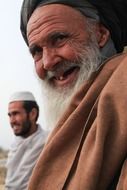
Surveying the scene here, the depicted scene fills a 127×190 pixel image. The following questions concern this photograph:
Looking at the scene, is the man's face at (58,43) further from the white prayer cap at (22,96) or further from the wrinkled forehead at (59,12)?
the white prayer cap at (22,96)

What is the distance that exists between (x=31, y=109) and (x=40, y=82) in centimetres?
416

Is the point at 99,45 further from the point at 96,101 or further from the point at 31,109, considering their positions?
the point at 31,109

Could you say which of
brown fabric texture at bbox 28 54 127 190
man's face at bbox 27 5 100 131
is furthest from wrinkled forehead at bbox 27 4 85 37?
brown fabric texture at bbox 28 54 127 190

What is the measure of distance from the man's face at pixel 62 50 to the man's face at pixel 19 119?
12.9 ft

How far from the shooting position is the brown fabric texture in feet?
4.77

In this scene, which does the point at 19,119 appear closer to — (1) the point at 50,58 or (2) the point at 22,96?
(2) the point at 22,96

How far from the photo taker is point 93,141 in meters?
1.52

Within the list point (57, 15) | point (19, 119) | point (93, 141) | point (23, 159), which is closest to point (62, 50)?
point (57, 15)

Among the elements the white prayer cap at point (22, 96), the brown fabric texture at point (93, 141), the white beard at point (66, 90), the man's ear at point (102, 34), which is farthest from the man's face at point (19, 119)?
the brown fabric texture at point (93, 141)

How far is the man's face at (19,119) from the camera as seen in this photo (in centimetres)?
608

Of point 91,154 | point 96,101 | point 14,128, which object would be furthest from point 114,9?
point 14,128

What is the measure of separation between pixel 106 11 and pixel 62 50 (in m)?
0.31

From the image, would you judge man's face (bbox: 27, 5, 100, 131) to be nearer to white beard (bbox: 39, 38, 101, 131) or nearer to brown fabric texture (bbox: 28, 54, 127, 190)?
white beard (bbox: 39, 38, 101, 131)

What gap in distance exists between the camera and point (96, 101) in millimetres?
1593
